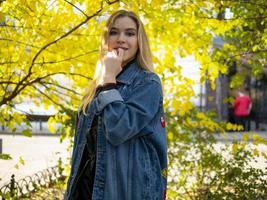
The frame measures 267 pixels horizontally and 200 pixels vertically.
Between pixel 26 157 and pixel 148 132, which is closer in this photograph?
pixel 148 132

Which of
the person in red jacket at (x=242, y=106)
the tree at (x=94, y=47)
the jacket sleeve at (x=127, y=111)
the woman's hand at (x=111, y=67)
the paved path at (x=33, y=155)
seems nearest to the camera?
the jacket sleeve at (x=127, y=111)

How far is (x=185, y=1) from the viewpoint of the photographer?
3.80 meters

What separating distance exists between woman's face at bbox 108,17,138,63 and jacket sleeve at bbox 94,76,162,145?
0.24 meters

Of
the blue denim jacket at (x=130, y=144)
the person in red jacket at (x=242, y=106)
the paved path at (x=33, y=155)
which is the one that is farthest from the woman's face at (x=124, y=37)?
the person in red jacket at (x=242, y=106)

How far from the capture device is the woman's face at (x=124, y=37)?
2.21 meters

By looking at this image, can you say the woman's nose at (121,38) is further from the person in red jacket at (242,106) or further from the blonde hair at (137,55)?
the person in red jacket at (242,106)

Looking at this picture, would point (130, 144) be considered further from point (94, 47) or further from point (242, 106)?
point (242, 106)

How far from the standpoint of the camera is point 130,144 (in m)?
1.99

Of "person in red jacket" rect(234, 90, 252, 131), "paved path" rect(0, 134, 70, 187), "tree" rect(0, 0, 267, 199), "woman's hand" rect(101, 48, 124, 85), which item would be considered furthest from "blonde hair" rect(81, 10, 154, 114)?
"person in red jacket" rect(234, 90, 252, 131)

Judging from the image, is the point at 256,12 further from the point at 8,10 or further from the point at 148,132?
the point at 148,132

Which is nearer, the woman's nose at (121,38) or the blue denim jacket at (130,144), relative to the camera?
the blue denim jacket at (130,144)

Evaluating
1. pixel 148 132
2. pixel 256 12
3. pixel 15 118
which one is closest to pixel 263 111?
pixel 256 12

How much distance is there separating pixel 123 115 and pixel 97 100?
0.54 ft

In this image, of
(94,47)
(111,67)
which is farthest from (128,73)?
(94,47)
